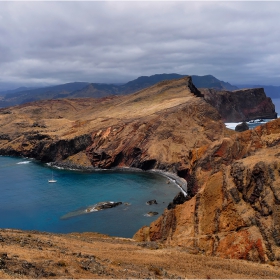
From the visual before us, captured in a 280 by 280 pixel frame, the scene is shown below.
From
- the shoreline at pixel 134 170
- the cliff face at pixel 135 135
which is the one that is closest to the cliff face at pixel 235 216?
the shoreline at pixel 134 170

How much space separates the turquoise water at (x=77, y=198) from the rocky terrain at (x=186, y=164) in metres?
8.05

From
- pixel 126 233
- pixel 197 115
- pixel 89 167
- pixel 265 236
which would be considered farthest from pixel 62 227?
pixel 197 115

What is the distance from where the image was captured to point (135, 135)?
10481cm

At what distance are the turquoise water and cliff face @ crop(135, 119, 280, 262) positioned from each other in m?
12.9

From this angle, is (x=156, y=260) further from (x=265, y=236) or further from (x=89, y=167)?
(x=89, y=167)

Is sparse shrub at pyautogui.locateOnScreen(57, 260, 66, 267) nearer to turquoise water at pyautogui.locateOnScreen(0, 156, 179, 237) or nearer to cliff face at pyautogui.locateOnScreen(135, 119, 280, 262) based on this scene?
cliff face at pyautogui.locateOnScreen(135, 119, 280, 262)

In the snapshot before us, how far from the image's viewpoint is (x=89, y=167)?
327ft

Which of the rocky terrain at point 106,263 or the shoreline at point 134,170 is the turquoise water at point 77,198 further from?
the rocky terrain at point 106,263

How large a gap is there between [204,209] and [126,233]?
16583 mm

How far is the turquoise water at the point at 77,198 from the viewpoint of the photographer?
182 feet

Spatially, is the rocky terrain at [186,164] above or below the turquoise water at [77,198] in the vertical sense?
above

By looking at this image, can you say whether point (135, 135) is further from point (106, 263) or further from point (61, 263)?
point (61, 263)

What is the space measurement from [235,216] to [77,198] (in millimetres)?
41639

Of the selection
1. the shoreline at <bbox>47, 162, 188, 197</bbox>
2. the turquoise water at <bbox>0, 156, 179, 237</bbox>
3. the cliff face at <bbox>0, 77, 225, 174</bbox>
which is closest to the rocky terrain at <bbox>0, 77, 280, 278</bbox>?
the cliff face at <bbox>0, 77, 225, 174</bbox>
